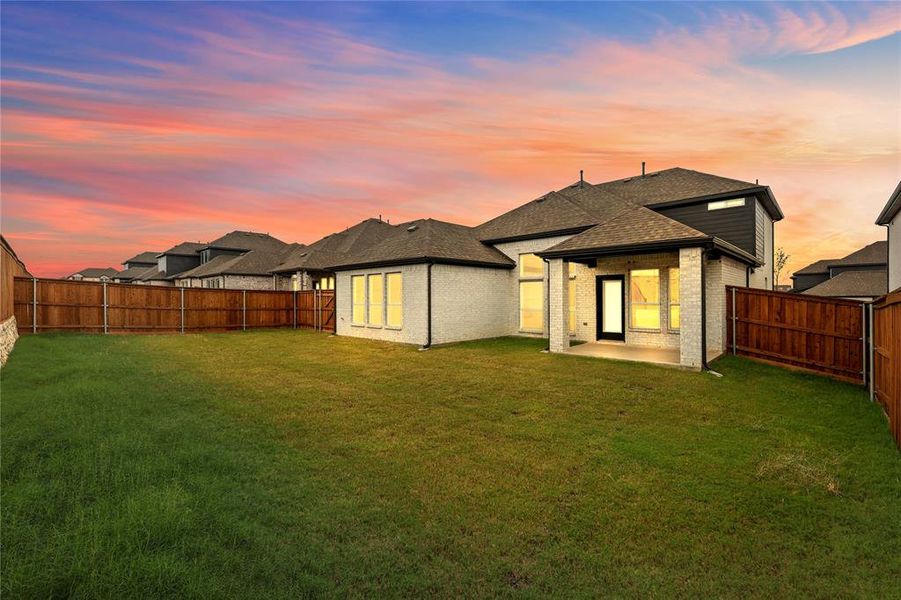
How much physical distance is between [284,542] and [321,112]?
13.2m

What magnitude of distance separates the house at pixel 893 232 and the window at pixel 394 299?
619 inches

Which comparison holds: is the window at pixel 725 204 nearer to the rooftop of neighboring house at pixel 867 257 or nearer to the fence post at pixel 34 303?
the rooftop of neighboring house at pixel 867 257

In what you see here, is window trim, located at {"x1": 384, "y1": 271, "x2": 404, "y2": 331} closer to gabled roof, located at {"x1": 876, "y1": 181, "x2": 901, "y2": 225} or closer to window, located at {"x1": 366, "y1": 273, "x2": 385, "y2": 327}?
window, located at {"x1": 366, "y1": 273, "x2": 385, "y2": 327}

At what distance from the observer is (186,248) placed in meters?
46.2

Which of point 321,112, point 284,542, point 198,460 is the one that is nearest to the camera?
point 284,542

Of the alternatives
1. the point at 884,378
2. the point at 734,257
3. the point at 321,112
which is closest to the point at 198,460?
the point at 884,378

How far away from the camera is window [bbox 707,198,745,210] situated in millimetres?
14966

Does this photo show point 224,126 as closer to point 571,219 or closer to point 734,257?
point 571,219

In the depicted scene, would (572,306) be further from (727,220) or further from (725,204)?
(725,204)

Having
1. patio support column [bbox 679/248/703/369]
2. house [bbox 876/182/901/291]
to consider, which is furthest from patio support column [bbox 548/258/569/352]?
house [bbox 876/182/901/291]

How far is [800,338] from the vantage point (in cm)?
1001

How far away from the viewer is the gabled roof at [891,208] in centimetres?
1046

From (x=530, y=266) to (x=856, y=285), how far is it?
30.2 meters

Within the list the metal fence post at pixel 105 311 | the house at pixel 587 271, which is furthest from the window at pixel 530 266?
Answer: the metal fence post at pixel 105 311
